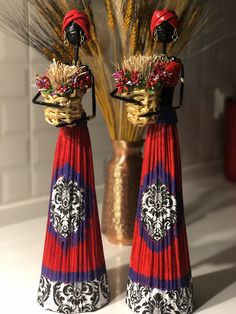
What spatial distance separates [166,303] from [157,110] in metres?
0.21

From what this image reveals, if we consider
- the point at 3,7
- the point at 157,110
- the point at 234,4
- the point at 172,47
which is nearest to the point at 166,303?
the point at 157,110

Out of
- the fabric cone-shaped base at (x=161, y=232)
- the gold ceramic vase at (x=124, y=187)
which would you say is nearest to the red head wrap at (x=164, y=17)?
the fabric cone-shaped base at (x=161, y=232)

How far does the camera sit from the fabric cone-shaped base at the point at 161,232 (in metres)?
0.60

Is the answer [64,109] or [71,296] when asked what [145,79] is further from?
[71,296]

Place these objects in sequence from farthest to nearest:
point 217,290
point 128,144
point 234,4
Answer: point 234,4 → point 128,144 → point 217,290

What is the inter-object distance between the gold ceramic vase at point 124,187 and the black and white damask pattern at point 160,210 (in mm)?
198

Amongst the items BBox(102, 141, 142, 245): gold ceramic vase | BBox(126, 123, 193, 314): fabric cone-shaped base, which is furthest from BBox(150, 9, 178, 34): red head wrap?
BBox(102, 141, 142, 245): gold ceramic vase

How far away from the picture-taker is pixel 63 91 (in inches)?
22.0

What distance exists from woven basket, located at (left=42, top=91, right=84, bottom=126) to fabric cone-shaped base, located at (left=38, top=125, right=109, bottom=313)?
2 centimetres

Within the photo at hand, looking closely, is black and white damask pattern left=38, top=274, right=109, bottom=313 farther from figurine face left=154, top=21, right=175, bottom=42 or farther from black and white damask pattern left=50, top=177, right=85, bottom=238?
figurine face left=154, top=21, right=175, bottom=42

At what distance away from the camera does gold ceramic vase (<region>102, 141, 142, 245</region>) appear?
80 cm

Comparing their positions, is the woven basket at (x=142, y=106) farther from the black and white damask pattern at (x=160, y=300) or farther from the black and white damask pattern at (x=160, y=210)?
the black and white damask pattern at (x=160, y=300)

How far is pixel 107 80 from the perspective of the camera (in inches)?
30.9

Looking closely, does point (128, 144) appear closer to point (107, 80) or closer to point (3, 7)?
point (107, 80)
